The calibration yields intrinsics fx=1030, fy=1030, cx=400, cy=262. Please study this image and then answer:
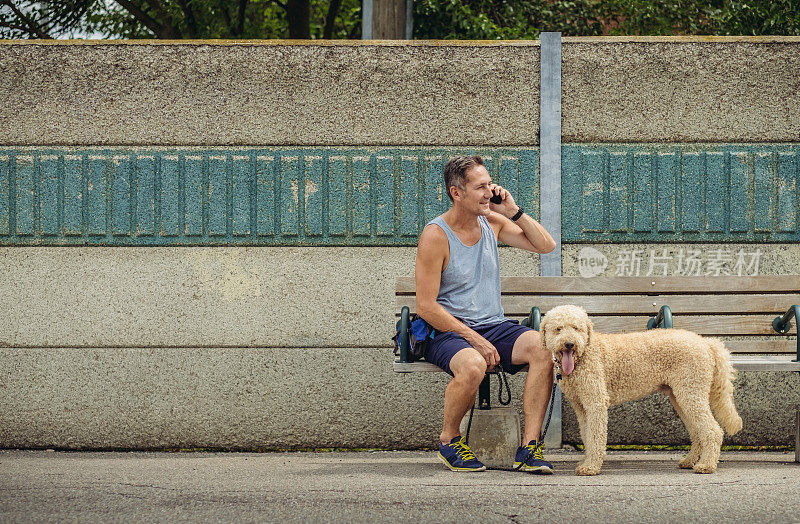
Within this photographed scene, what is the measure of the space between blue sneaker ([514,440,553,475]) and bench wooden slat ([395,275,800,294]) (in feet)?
4.19

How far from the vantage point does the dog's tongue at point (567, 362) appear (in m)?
5.27

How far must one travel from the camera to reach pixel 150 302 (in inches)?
268

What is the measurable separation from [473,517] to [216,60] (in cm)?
387

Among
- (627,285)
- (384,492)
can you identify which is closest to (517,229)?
(627,285)

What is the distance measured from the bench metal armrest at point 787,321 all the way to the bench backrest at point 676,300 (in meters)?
0.11

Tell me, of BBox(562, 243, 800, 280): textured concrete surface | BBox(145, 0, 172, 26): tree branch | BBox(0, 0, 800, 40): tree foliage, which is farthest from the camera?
Answer: BBox(145, 0, 172, 26): tree branch

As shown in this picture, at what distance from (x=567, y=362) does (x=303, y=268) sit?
7.13 ft

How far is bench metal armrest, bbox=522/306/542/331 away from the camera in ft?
19.0

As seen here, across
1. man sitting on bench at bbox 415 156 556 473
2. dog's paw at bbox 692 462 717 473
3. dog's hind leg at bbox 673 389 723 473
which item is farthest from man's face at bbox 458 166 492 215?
dog's paw at bbox 692 462 717 473

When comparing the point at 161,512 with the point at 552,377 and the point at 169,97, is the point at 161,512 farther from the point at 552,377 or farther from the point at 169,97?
the point at 169,97

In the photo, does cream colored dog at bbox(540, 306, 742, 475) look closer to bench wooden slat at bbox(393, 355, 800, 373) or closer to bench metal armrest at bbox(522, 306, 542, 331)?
bench wooden slat at bbox(393, 355, 800, 373)

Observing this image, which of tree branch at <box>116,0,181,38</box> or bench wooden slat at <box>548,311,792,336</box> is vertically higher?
tree branch at <box>116,0,181,38</box>

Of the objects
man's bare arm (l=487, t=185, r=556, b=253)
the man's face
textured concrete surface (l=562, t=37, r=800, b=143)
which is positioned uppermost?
textured concrete surface (l=562, t=37, r=800, b=143)

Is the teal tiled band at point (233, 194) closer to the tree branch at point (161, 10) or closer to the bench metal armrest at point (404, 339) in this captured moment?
the bench metal armrest at point (404, 339)
